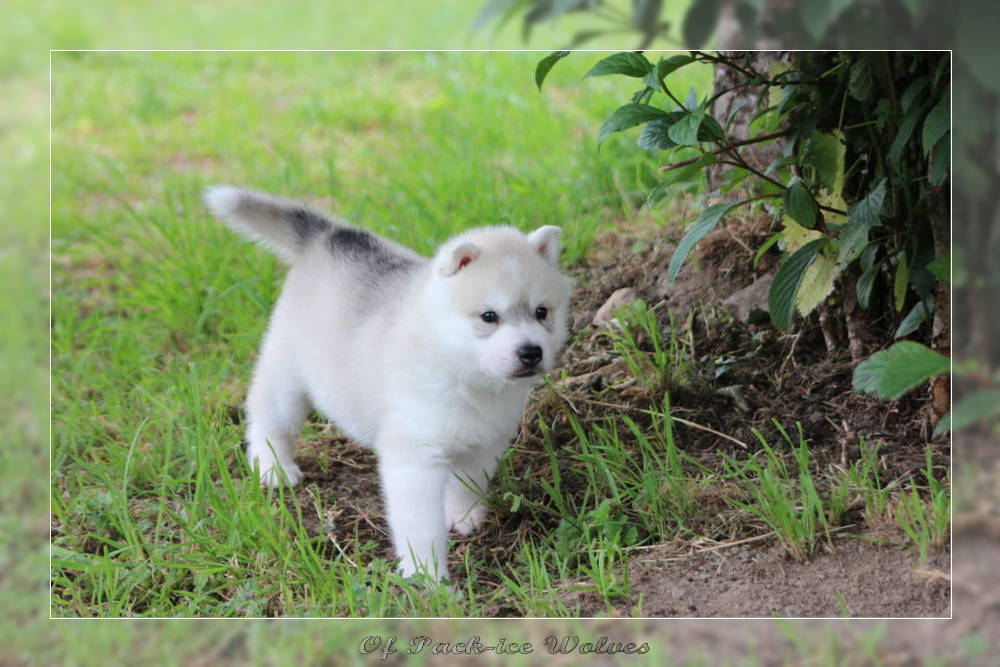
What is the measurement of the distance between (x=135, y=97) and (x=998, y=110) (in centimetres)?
480

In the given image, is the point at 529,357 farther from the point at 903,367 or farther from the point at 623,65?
the point at 903,367

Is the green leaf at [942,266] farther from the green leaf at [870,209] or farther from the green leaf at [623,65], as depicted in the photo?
the green leaf at [623,65]

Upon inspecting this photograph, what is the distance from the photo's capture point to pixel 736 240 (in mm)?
3850

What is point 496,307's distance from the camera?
116 inches

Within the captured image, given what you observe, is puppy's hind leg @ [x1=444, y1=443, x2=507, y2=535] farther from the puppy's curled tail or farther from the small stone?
the puppy's curled tail

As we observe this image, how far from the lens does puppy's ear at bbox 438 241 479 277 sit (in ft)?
9.77

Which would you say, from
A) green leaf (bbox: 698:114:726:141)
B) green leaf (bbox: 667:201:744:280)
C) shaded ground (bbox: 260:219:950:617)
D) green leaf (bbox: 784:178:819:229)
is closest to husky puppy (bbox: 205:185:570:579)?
shaded ground (bbox: 260:219:950:617)

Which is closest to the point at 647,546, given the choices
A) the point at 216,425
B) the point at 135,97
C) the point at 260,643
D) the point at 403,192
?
the point at 260,643

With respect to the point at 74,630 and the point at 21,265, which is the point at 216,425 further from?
the point at 74,630

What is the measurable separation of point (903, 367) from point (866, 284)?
67 cm

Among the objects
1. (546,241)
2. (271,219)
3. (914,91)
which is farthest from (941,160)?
(271,219)

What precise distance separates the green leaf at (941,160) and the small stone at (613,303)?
145 cm

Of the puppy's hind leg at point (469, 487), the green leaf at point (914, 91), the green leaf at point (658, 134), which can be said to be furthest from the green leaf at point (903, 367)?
the puppy's hind leg at point (469, 487)

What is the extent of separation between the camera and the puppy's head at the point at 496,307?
2904mm
